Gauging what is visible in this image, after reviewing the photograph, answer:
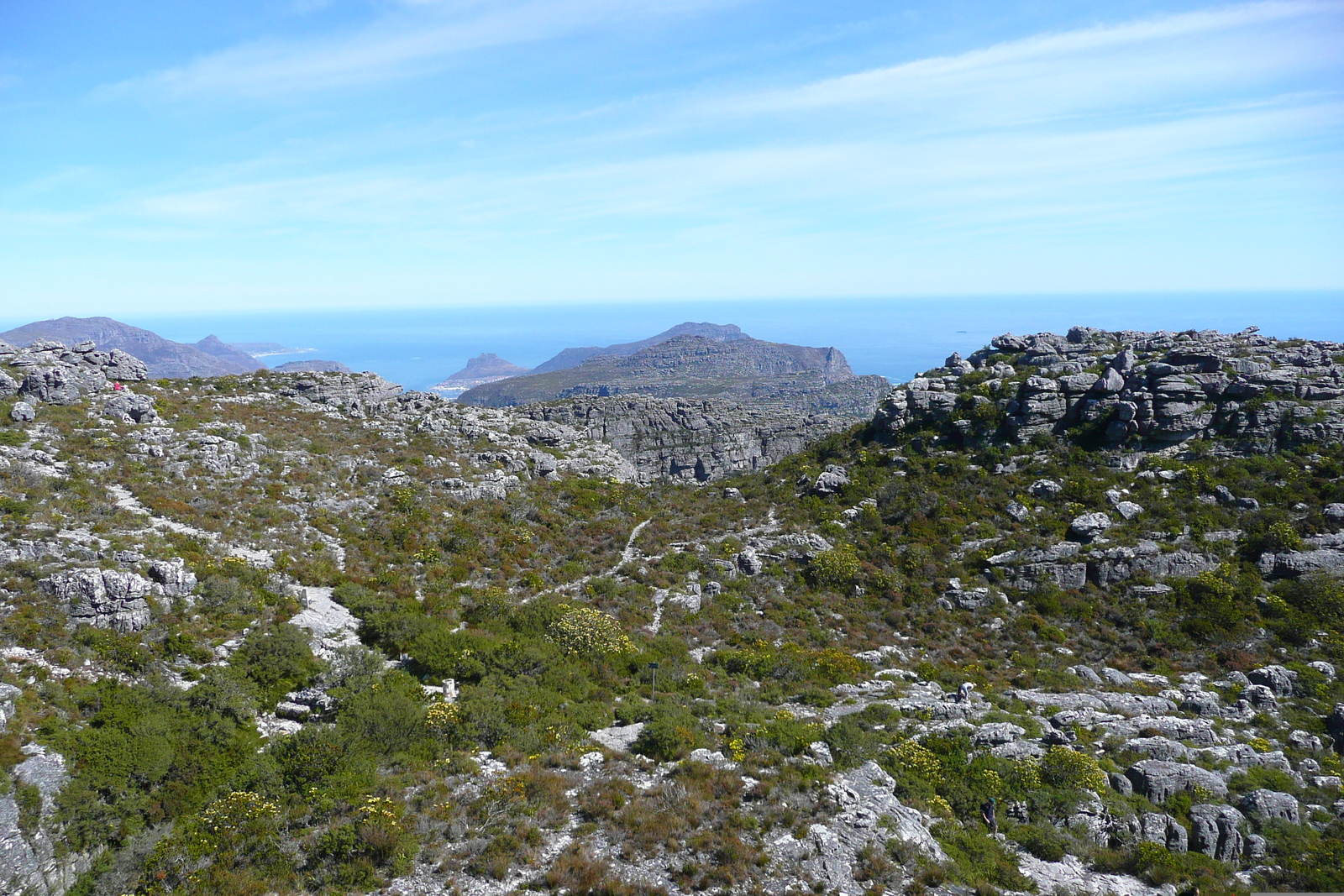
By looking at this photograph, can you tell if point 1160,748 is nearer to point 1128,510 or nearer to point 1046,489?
point 1128,510

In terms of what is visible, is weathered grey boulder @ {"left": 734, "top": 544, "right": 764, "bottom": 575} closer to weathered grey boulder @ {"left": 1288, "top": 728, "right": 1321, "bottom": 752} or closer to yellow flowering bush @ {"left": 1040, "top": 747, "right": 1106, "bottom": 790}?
yellow flowering bush @ {"left": 1040, "top": 747, "right": 1106, "bottom": 790}

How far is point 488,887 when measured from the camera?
49.1ft

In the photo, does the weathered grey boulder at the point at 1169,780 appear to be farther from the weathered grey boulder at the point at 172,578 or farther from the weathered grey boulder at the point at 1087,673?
the weathered grey boulder at the point at 172,578

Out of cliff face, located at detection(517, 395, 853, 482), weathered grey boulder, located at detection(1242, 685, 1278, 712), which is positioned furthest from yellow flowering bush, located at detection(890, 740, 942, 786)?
cliff face, located at detection(517, 395, 853, 482)

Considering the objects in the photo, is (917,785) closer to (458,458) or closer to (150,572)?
(150,572)

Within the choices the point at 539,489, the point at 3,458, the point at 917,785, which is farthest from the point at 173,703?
the point at 539,489

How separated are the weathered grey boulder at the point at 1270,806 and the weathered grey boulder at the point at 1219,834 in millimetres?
745

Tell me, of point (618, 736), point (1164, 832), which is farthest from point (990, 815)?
point (618, 736)

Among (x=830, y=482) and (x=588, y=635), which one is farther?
(x=830, y=482)

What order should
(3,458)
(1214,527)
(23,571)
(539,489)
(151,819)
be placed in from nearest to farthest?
(151,819) → (23,571) → (3,458) → (1214,527) → (539,489)

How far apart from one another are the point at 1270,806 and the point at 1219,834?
8.65ft

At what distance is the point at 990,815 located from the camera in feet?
62.2

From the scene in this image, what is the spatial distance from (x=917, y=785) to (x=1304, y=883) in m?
10.5

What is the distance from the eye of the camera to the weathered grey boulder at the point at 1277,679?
26.4m
